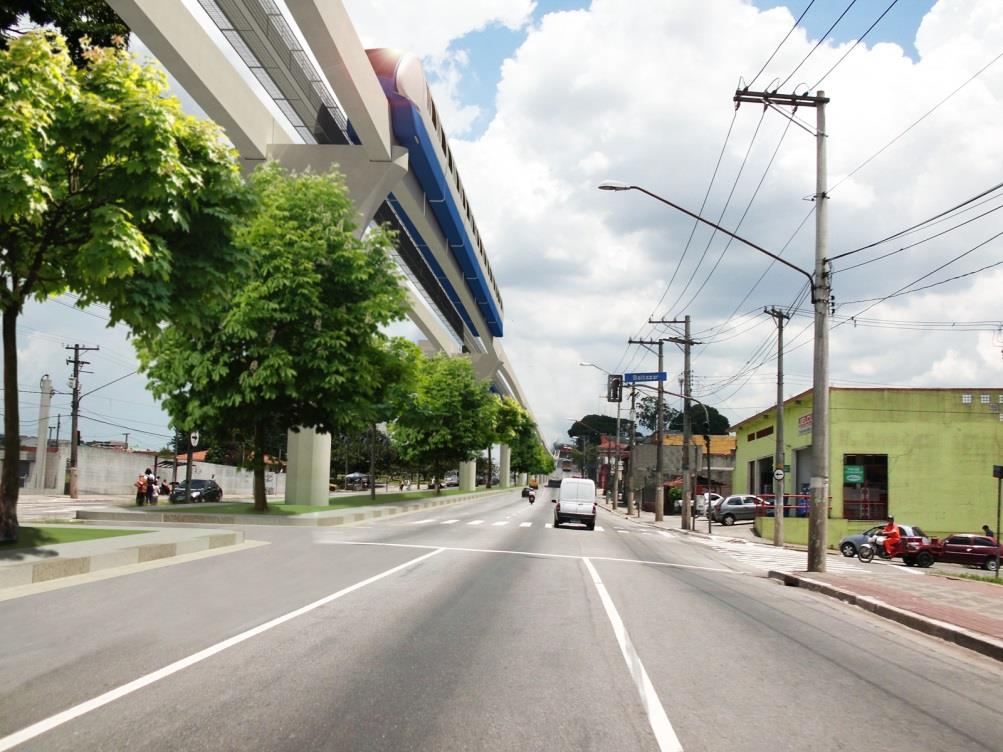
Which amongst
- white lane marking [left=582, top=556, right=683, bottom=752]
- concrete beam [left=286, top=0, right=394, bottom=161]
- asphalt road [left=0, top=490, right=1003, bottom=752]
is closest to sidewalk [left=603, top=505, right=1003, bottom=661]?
asphalt road [left=0, top=490, right=1003, bottom=752]

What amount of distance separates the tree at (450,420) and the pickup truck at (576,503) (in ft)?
74.5

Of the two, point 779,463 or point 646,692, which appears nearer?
point 646,692

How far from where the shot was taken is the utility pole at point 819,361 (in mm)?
18438

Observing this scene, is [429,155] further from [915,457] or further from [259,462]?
[915,457]

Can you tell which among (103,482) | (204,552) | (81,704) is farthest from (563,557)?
(103,482)

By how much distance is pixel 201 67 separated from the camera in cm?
2327

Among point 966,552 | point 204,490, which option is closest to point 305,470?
point 204,490

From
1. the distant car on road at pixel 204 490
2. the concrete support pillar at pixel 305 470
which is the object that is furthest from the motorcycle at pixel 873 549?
the distant car on road at pixel 204 490

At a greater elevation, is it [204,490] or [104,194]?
[104,194]

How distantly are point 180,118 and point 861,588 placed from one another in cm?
1364

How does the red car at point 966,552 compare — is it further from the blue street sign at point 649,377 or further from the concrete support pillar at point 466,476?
the concrete support pillar at point 466,476

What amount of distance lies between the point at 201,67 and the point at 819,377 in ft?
58.3

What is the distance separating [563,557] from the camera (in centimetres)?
1928

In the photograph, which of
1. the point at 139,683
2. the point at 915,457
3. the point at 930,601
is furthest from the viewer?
the point at 915,457
